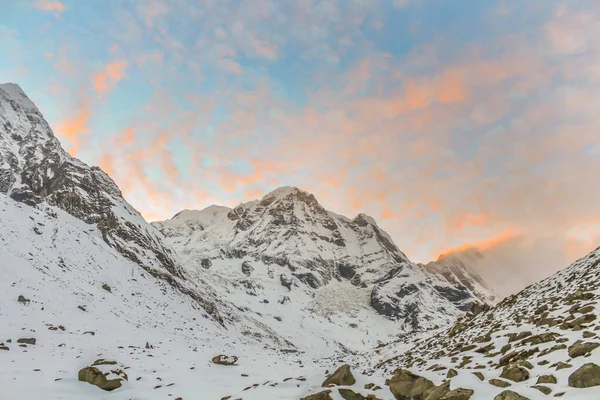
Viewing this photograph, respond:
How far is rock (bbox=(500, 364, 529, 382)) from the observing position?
11211 millimetres

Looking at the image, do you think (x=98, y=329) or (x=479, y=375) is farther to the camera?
(x=98, y=329)

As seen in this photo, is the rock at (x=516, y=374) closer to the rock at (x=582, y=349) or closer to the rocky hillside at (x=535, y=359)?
the rocky hillside at (x=535, y=359)

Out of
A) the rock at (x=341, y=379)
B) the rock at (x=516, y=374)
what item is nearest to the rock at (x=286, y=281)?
the rock at (x=341, y=379)

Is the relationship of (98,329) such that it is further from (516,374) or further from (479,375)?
(516,374)

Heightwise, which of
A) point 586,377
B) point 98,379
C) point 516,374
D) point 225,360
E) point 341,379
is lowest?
point 586,377

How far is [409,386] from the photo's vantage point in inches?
516

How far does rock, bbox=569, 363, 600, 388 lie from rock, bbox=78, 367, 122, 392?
61.5 ft

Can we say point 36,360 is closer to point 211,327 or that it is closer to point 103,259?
point 103,259

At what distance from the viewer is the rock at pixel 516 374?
11.2m

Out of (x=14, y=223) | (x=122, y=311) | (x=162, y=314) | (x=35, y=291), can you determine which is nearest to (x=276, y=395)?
(x=35, y=291)

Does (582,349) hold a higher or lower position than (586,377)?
higher

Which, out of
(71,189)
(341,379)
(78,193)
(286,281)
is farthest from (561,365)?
(286,281)

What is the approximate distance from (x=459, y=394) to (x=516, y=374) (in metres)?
2.24

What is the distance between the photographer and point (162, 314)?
192 ft
